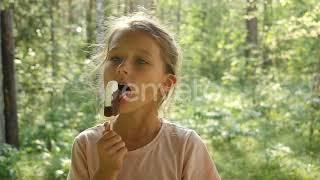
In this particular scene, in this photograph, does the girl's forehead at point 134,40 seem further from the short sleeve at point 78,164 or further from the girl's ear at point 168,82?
the short sleeve at point 78,164

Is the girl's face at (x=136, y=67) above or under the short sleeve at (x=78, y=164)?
above

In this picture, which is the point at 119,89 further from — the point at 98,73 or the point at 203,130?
the point at 203,130

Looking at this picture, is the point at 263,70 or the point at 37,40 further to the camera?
the point at 263,70

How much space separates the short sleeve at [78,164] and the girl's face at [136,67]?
0.52 feet

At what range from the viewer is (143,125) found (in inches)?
49.6

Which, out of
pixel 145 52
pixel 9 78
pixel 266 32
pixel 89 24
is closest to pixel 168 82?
pixel 145 52

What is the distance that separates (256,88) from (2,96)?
3.11m

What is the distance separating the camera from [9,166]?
3.60 m

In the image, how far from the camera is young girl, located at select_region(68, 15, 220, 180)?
1180 mm

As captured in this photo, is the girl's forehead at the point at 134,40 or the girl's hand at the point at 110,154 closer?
the girl's hand at the point at 110,154

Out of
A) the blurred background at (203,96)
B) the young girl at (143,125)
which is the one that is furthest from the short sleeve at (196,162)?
the blurred background at (203,96)

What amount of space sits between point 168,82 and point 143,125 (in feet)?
0.44

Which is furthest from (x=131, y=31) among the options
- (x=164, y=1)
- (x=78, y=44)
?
(x=164, y=1)

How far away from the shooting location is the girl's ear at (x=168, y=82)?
1.28 m
